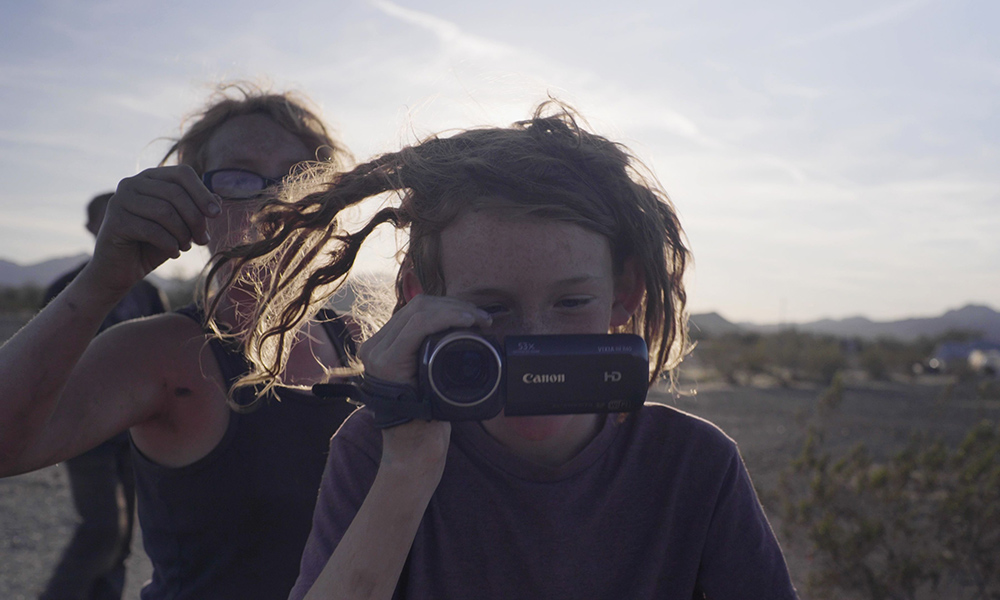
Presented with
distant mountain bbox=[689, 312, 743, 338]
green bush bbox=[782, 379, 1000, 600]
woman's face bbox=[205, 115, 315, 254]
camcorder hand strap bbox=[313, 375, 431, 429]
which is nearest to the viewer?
camcorder hand strap bbox=[313, 375, 431, 429]

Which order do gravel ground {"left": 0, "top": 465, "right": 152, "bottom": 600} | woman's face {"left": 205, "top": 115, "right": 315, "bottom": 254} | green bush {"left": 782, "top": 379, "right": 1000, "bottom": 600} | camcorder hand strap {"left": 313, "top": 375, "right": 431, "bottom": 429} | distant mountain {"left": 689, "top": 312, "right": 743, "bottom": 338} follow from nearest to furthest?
camcorder hand strap {"left": 313, "top": 375, "right": 431, "bottom": 429}
woman's face {"left": 205, "top": 115, "right": 315, "bottom": 254}
distant mountain {"left": 689, "top": 312, "right": 743, "bottom": 338}
green bush {"left": 782, "top": 379, "right": 1000, "bottom": 600}
gravel ground {"left": 0, "top": 465, "right": 152, "bottom": 600}

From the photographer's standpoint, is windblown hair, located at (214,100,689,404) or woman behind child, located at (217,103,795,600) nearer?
woman behind child, located at (217,103,795,600)

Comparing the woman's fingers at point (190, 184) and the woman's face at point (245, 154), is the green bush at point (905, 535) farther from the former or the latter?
the woman's fingers at point (190, 184)

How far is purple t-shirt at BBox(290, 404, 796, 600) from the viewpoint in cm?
161

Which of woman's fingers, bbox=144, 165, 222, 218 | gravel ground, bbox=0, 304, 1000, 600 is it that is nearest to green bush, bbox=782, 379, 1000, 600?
gravel ground, bbox=0, 304, 1000, 600

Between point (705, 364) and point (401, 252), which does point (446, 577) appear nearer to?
point (401, 252)

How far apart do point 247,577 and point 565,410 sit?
108 cm

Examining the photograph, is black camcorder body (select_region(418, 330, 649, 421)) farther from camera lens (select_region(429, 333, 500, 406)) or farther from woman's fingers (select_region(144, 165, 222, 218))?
woman's fingers (select_region(144, 165, 222, 218))

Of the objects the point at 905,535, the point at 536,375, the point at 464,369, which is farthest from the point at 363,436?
Result: the point at 905,535

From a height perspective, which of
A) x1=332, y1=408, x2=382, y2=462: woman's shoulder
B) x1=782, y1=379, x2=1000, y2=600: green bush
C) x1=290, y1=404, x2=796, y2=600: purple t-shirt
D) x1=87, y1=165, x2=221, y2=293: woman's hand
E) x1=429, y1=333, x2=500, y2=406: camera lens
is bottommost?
x1=782, y1=379, x2=1000, y2=600: green bush

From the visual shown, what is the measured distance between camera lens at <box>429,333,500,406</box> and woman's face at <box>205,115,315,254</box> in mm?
1034

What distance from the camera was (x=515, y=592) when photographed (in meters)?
1.62

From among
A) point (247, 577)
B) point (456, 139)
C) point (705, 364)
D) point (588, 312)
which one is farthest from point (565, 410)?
point (705, 364)

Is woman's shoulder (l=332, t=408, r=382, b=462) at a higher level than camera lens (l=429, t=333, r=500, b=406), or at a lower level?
lower
